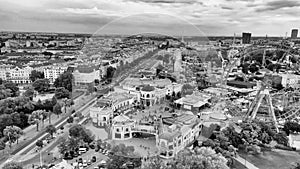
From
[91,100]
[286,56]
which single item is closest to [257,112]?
[91,100]

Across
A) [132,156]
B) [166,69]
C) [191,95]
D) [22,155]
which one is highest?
[166,69]

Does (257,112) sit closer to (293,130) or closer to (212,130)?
(293,130)

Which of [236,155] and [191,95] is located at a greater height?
[191,95]

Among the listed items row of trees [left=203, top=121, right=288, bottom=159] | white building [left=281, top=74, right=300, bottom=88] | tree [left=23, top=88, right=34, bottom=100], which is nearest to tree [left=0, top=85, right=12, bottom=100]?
tree [left=23, top=88, right=34, bottom=100]

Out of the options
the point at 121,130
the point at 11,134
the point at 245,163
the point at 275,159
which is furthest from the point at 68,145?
the point at 275,159

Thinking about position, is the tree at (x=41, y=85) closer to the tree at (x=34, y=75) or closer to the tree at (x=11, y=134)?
the tree at (x=34, y=75)

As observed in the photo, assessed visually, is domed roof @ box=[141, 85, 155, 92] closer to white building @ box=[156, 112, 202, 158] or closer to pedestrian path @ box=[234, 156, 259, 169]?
white building @ box=[156, 112, 202, 158]

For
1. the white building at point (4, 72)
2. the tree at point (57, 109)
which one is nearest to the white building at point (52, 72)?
the white building at point (4, 72)

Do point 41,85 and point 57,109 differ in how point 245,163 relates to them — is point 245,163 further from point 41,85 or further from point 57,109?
point 41,85

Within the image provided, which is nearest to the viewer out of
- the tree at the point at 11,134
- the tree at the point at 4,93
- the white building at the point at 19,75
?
the tree at the point at 11,134
